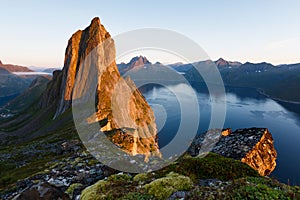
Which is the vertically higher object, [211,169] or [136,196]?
[211,169]

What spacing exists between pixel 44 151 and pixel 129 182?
4627cm

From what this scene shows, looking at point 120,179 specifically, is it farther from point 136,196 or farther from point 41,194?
point 41,194

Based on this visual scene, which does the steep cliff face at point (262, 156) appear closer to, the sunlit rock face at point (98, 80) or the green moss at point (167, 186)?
the green moss at point (167, 186)

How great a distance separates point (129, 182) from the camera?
399 inches

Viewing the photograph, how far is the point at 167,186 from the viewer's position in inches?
341

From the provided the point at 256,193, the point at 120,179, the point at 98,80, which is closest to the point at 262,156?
the point at 256,193

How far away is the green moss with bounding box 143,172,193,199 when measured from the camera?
8254mm

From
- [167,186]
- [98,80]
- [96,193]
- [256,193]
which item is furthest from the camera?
[98,80]

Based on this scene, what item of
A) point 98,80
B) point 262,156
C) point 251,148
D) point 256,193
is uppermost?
point 98,80

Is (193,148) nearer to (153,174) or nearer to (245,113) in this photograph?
(153,174)

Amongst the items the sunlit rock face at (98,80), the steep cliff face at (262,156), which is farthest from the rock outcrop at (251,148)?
the sunlit rock face at (98,80)

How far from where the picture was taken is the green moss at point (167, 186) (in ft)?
27.1

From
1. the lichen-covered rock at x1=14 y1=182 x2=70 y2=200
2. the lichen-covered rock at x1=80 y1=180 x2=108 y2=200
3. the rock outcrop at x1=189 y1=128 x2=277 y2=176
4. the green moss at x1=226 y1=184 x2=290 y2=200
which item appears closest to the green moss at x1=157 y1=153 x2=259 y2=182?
the green moss at x1=226 y1=184 x2=290 y2=200

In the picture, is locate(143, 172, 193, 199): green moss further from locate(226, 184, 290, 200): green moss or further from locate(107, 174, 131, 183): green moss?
locate(226, 184, 290, 200): green moss
